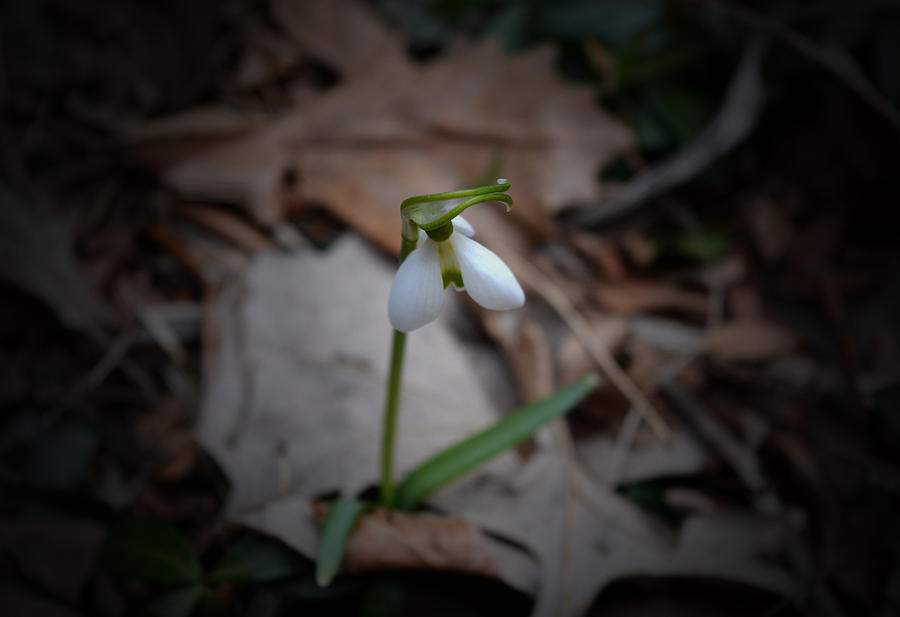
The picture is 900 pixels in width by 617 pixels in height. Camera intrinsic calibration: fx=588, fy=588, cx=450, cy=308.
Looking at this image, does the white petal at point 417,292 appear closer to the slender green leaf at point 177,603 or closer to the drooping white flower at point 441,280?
the drooping white flower at point 441,280

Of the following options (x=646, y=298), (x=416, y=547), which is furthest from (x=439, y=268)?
(x=646, y=298)

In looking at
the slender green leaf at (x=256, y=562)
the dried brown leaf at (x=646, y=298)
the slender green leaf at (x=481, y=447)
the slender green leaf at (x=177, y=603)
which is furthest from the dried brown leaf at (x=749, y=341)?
the slender green leaf at (x=177, y=603)

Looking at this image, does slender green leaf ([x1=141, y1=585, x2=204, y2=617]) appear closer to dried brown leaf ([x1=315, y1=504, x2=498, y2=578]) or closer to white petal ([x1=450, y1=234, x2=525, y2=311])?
dried brown leaf ([x1=315, y1=504, x2=498, y2=578])

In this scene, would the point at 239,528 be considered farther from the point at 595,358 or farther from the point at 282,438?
the point at 595,358

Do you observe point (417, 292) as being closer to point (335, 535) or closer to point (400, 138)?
point (335, 535)

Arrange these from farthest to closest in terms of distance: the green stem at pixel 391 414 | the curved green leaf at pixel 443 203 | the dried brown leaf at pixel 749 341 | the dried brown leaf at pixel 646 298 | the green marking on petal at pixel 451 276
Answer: the dried brown leaf at pixel 646 298 → the dried brown leaf at pixel 749 341 → the green stem at pixel 391 414 → the green marking on petal at pixel 451 276 → the curved green leaf at pixel 443 203
